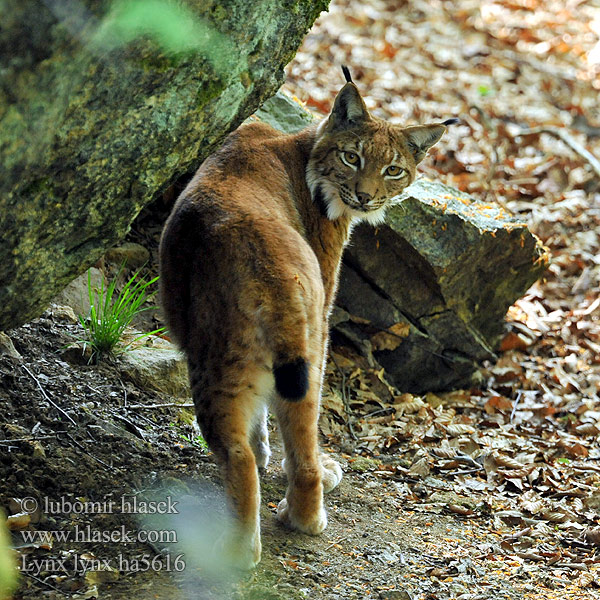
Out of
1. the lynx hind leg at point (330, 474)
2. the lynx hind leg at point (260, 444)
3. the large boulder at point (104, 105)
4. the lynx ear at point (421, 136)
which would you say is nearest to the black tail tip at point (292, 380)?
the large boulder at point (104, 105)

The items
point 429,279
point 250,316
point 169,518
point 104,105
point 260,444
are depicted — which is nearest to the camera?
point 104,105

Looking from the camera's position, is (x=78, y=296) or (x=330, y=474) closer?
(x=330, y=474)

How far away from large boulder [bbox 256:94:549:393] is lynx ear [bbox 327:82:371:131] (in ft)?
3.32

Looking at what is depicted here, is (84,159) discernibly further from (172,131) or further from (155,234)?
(155,234)

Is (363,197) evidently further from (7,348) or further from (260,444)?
(7,348)

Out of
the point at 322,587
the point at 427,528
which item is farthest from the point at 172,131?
the point at 427,528

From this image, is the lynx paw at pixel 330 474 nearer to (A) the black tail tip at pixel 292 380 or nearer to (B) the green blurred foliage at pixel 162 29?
(A) the black tail tip at pixel 292 380

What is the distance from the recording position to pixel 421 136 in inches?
183

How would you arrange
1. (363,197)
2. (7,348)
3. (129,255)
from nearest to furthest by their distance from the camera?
(7,348)
(363,197)
(129,255)

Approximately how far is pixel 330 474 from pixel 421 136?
6.87 ft

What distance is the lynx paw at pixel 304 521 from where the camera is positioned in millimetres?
3564

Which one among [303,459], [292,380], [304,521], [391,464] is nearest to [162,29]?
[292,380]

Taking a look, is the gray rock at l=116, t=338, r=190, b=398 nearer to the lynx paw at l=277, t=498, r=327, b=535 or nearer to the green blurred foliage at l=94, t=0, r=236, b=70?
the lynx paw at l=277, t=498, r=327, b=535

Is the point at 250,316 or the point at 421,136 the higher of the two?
the point at 421,136
